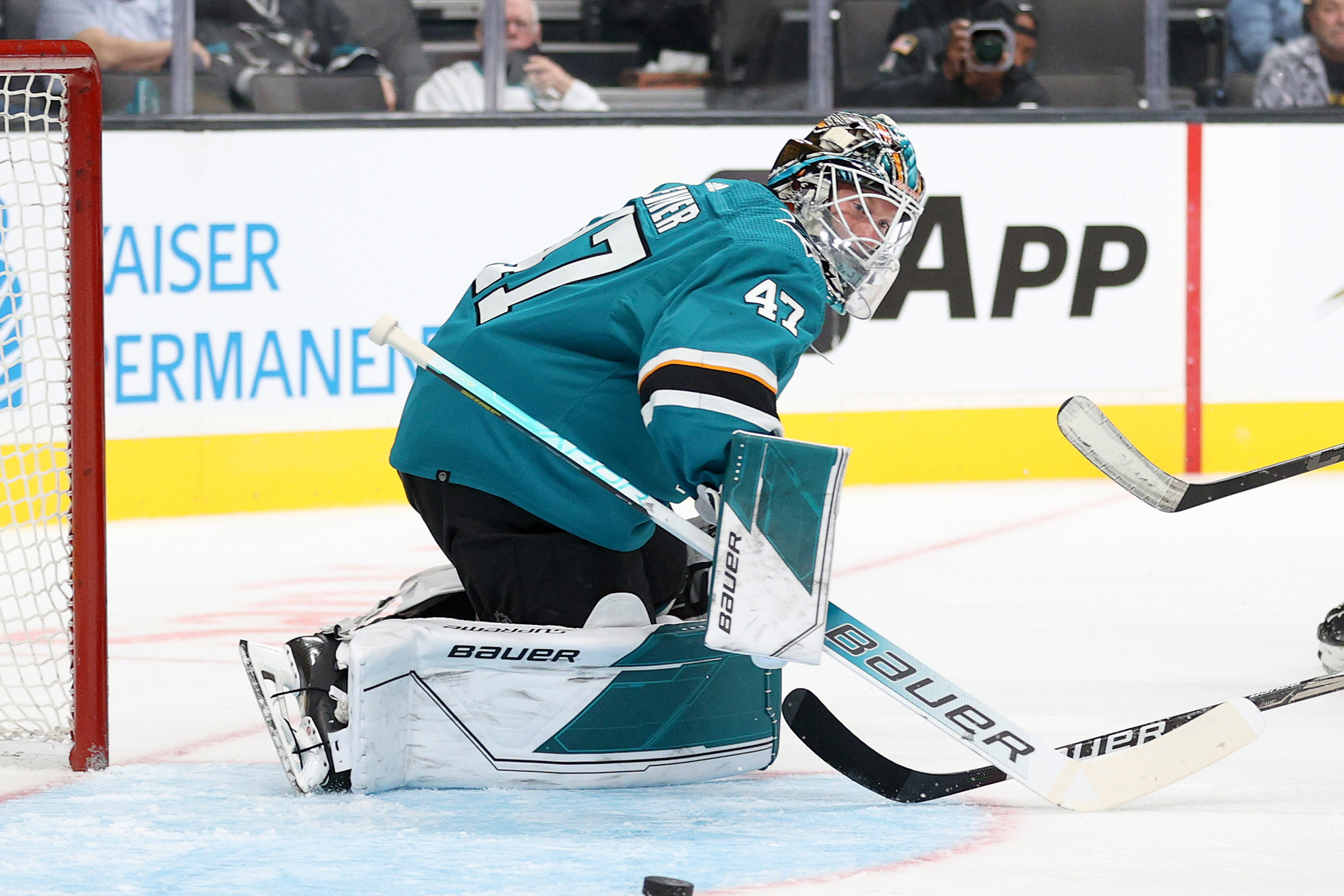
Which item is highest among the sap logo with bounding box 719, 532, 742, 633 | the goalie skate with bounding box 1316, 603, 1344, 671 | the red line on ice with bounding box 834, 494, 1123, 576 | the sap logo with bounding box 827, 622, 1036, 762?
the sap logo with bounding box 719, 532, 742, 633

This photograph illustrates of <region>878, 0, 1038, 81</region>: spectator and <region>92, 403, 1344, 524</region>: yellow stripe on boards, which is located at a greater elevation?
<region>878, 0, 1038, 81</region>: spectator

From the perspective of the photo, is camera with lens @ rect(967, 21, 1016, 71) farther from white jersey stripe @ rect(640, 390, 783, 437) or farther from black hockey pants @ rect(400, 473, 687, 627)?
white jersey stripe @ rect(640, 390, 783, 437)

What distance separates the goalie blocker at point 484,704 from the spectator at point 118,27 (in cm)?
332

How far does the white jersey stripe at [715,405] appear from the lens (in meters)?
1.79

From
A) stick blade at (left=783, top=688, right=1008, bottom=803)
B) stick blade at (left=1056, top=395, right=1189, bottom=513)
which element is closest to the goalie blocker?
stick blade at (left=783, top=688, right=1008, bottom=803)

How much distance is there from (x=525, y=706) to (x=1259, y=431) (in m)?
4.27

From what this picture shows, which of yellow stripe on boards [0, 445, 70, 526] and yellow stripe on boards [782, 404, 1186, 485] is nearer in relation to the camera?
yellow stripe on boards [0, 445, 70, 526]

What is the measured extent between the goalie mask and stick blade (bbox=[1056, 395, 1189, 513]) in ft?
1.79

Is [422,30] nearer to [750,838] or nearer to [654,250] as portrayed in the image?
[654,250]

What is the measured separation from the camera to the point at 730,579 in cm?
176

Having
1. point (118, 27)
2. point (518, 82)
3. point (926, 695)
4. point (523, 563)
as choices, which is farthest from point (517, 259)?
point (926, 695)

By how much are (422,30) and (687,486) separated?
3639 mm

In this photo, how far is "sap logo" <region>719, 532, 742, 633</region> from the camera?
1.75 meters

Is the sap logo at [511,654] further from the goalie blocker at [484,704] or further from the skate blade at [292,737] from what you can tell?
the skate blade at [292,737]
